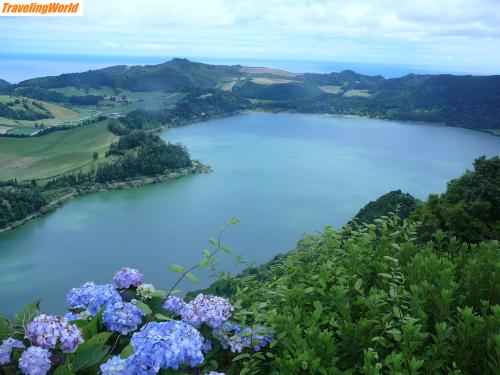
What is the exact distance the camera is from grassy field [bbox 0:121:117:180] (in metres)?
41.3

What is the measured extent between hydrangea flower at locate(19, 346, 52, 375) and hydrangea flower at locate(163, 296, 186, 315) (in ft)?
1.74

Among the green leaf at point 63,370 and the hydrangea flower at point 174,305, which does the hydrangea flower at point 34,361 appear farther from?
the hydrangea flower at point 174,305

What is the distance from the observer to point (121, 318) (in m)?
1.55

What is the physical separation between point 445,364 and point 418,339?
124mm

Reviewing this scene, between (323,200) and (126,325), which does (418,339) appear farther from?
(323,200)

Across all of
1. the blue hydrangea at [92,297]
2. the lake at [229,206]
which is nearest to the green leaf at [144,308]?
the blue hydrangea at [92,297]

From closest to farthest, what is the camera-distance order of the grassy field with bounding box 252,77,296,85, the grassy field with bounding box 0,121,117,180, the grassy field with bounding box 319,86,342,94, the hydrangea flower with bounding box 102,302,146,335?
1. the hydrangea flower with bounding box 102,302,146,335
2. the grassy field with bounding box 0,121,117,180
3. the grassy field with bounding box 252,77,296,85
4. the grassy field with bounding box 319,86,342,94

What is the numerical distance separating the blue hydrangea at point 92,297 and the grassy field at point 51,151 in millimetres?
41809

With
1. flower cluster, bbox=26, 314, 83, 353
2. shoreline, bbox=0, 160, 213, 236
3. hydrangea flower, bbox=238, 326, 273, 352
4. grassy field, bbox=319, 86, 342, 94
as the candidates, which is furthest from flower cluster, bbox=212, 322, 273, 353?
grassy field, bbox=319, 86, 342, 94

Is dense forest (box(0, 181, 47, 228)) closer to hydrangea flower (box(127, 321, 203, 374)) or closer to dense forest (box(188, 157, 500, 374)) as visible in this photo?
dense forest (box(188, 157, 500, 374))

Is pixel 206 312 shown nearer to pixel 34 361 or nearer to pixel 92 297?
pixel 92 297

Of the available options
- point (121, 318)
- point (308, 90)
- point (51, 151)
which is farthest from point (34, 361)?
point (308, 90)

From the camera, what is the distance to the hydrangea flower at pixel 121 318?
61.1 inches

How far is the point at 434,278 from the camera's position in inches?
79.2
